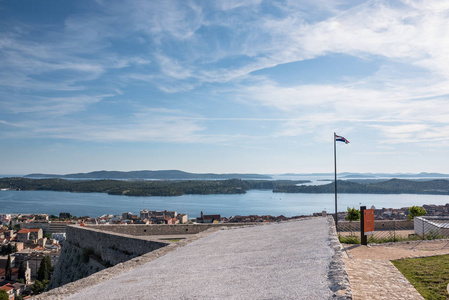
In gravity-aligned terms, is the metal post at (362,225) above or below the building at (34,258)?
above

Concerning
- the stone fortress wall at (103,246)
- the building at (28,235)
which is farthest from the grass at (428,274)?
the building at (28,235)

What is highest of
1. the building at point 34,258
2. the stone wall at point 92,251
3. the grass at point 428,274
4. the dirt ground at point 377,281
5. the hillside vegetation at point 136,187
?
the dirt ground at point 377,281

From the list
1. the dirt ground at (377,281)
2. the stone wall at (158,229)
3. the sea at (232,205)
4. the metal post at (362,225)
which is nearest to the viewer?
the dirt ground at (377,281)

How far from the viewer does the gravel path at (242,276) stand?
2758mm

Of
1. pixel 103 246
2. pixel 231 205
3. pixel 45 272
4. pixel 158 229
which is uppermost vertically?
pixel 158 229

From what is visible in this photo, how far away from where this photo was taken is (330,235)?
15.2ft

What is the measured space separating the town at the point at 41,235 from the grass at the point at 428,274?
10409mm

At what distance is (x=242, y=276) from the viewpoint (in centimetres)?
337

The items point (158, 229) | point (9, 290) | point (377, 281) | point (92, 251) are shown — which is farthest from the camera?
point (9, 290)

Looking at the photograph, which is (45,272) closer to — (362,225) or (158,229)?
(158,229)

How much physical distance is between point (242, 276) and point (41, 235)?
67.2m

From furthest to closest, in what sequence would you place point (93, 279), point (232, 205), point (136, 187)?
point (136, 187), point (232, 205), point (93, 279)

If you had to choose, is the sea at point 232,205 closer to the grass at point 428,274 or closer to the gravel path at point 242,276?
the grass at point 428,274

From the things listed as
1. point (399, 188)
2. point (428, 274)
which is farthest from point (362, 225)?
point (399, 188)
